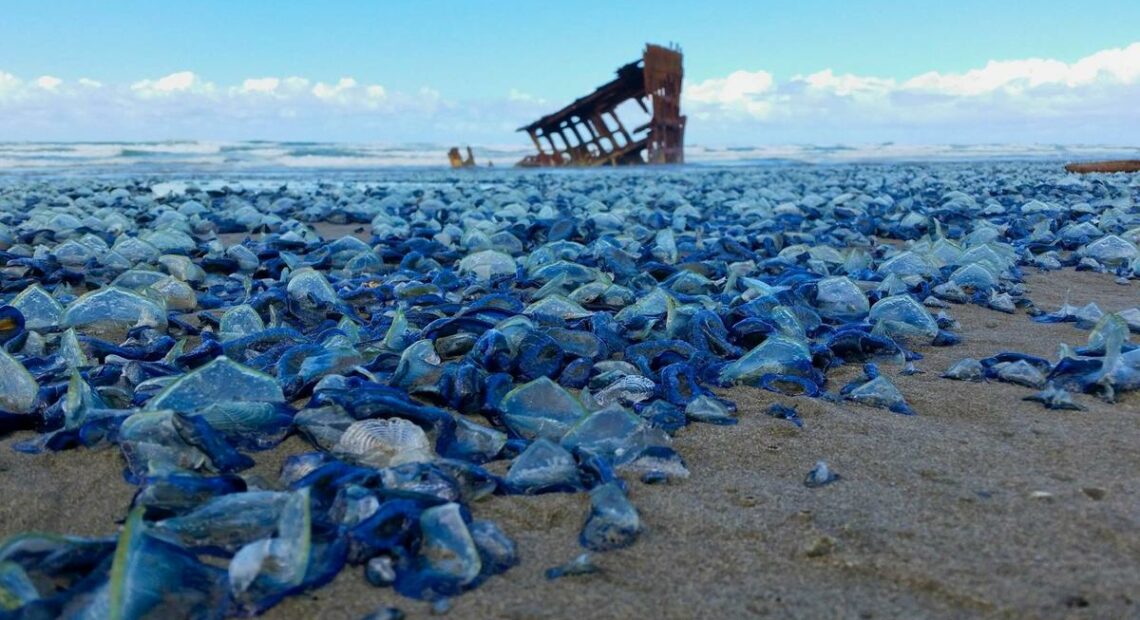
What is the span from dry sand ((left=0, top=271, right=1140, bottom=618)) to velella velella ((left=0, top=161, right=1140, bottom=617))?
0.18 feet

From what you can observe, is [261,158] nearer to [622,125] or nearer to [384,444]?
[622,125]

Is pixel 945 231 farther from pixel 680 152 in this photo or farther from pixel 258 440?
pixel 680 152

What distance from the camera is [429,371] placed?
235cm

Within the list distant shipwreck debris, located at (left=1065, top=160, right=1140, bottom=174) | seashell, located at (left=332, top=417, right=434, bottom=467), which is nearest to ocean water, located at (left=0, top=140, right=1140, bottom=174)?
distant shipwreck debris, located at (left=1065, top=160, right=1140, bottom=174)

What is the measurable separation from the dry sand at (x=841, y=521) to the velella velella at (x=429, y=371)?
6cm

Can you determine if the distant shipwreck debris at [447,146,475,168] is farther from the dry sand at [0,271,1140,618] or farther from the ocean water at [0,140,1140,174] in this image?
the dry sand at [0,271,1140,618]

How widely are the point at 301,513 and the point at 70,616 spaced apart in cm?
35

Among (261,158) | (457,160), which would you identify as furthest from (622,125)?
(261,158)

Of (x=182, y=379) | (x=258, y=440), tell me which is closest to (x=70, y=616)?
(x=258, y=440)

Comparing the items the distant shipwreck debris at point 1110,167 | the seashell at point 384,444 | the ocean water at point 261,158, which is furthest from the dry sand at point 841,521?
the ocean water at point 261,158

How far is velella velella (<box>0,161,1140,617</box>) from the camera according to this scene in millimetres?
1509

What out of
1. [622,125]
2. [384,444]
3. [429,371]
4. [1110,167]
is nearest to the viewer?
[384,444]

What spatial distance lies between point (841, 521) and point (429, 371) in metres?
1.17

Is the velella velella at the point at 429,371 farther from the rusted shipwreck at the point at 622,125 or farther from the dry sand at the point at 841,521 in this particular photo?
the rusted shipwreck at the point at 622,125
